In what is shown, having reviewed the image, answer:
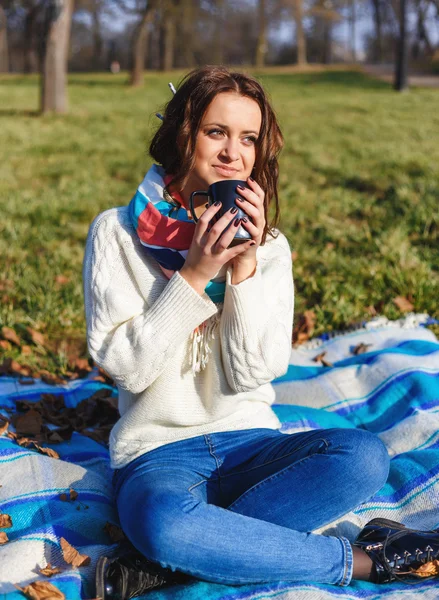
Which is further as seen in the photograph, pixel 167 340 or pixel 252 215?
pixel 167 340

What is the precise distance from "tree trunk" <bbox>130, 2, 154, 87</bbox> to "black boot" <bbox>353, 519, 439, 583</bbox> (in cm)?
2094

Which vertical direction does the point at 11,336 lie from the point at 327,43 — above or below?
below

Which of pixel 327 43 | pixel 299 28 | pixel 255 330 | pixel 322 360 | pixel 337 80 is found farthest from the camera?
pixel 327 43

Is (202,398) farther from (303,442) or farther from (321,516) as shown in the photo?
(321,516)

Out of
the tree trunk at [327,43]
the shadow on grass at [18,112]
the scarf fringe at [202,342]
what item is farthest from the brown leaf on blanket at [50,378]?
the tree trunk at [327,43]

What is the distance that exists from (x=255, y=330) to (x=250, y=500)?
59 cm

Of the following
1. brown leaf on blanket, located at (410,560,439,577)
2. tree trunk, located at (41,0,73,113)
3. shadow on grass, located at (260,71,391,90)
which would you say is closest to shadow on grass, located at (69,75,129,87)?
shadow on grass, located at (260,71,391,90)

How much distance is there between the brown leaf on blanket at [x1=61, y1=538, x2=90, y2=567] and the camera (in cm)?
240

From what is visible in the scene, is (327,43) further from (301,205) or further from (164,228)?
(164,228)

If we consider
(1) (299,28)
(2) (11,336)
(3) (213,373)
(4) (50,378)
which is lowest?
(4) (50,378)

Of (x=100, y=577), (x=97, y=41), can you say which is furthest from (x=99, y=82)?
(x=100, y=577)

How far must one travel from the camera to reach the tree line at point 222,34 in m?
30.9

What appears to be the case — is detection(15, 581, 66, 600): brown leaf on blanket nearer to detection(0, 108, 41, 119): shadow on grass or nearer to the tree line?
detection(0, 108, 41, 119): shadow on grass

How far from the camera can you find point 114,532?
261cm
